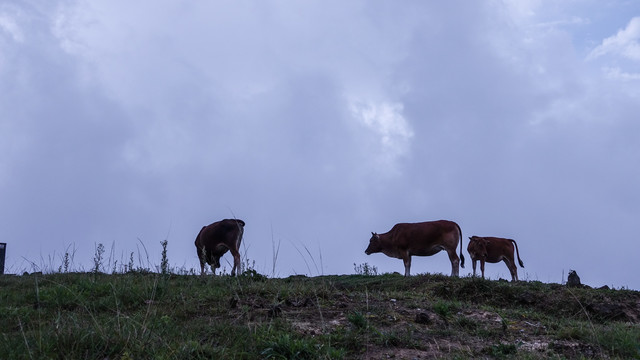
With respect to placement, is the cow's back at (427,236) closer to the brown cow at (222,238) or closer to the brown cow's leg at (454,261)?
the brown cow's leg at (454,261)

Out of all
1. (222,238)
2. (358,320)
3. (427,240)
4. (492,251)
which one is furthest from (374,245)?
(358,320)

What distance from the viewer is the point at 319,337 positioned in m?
5.85

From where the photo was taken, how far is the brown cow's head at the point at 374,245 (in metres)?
20.3

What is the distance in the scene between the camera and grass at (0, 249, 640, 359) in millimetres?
5254

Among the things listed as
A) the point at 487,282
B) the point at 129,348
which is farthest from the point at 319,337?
the point at 487,282

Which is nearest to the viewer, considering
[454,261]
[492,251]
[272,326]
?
[272,326]

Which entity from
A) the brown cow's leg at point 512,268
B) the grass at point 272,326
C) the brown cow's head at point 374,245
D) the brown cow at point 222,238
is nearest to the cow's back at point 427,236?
the brown cow's head at point 374,245

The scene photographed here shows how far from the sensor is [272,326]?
6.14 metres

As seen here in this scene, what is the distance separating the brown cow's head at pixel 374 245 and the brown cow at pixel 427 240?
2.90 feet

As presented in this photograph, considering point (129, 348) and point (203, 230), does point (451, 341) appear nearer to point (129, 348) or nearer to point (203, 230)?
point (129, 348)

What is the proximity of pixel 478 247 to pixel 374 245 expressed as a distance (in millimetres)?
3472

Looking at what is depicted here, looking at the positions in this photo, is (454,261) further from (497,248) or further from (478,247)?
(497,248)

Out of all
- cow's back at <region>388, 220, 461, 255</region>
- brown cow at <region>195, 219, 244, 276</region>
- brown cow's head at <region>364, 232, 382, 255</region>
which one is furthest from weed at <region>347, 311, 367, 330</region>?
brown cow's head at <region>364, 232, 382, 255</region>

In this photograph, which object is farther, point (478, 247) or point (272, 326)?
point (478, 247)
